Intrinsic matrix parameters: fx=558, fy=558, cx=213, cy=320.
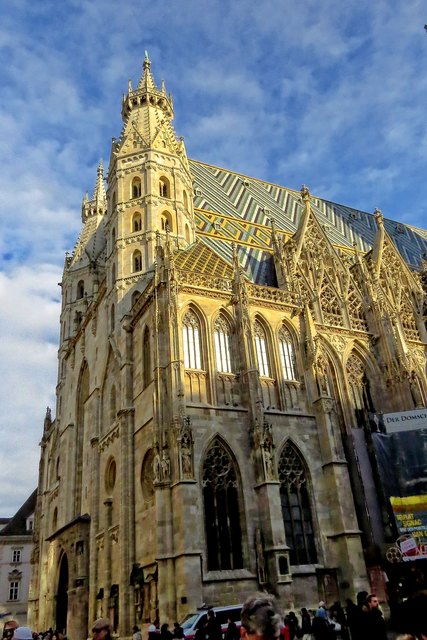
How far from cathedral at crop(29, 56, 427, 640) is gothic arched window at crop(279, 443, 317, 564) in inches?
2.2

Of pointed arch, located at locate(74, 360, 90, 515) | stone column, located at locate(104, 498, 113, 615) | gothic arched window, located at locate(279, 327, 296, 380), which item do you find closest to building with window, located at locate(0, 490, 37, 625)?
pointed arch, located at locate(74, 360, 90, 515)

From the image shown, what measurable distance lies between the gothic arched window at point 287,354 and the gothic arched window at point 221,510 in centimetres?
474

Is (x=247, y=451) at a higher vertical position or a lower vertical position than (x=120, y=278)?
lower

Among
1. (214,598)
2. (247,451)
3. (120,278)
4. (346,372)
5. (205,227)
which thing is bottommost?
(214,598)

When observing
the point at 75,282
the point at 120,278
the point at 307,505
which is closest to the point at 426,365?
the point at 307,505

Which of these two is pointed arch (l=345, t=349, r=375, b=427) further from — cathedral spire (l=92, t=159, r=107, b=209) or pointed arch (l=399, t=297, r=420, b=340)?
cathedral spire (l=92, t=159, r=107, b=209)

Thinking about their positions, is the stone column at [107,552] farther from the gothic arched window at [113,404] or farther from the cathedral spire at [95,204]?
the cathedral spire at [95,204]

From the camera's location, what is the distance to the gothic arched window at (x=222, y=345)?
848 inches

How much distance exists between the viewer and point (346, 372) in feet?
83.1

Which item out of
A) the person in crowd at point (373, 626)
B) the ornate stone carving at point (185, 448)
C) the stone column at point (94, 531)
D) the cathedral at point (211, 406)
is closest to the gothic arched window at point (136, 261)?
the cathedral at point (211, 406)

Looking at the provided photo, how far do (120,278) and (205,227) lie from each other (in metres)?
6.52

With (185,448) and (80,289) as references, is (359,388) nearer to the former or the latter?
(185,448)

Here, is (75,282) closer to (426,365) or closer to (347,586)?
(426,365)

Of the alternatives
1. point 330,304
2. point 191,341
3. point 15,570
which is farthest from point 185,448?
point 15,570
